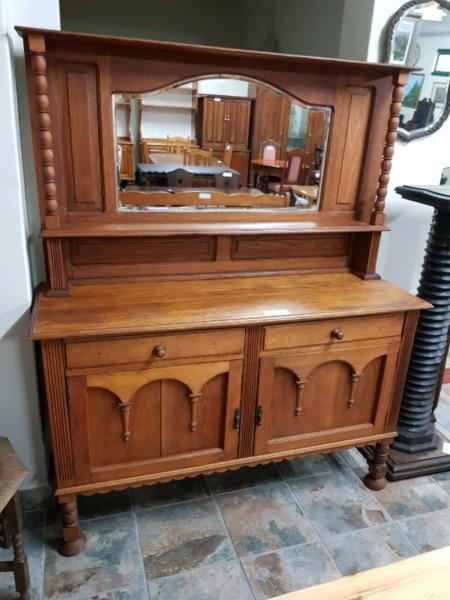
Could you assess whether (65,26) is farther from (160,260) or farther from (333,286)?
(333,286)

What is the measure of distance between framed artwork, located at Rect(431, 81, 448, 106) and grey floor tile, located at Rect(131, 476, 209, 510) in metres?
2.02

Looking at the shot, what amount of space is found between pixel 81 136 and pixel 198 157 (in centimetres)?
43

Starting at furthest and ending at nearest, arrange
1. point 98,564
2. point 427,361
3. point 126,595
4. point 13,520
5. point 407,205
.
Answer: point 407,205 → point 427,361 → point 98,564 → point 126,595 → point 13,520

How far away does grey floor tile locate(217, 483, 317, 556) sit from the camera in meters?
1.72

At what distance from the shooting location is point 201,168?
181cm

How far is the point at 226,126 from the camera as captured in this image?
5.86ft

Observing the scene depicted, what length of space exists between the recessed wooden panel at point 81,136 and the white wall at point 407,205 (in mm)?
1233

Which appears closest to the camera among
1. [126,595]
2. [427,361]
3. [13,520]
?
[13,520]

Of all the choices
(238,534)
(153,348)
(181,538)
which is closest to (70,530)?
(181,538)

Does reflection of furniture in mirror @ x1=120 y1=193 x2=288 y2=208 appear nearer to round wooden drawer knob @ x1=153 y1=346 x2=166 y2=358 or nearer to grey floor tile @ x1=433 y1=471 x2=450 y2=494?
round wooden drawer knob @ x1=153 y1=346 x2=166 y2=358

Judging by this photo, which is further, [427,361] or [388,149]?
[427,361]

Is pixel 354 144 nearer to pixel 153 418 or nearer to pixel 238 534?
pixel 153 418

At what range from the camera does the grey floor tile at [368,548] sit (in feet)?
5.42

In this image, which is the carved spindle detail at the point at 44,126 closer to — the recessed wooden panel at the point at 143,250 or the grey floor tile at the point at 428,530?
the recessed wooden panel at the point at 143,250
